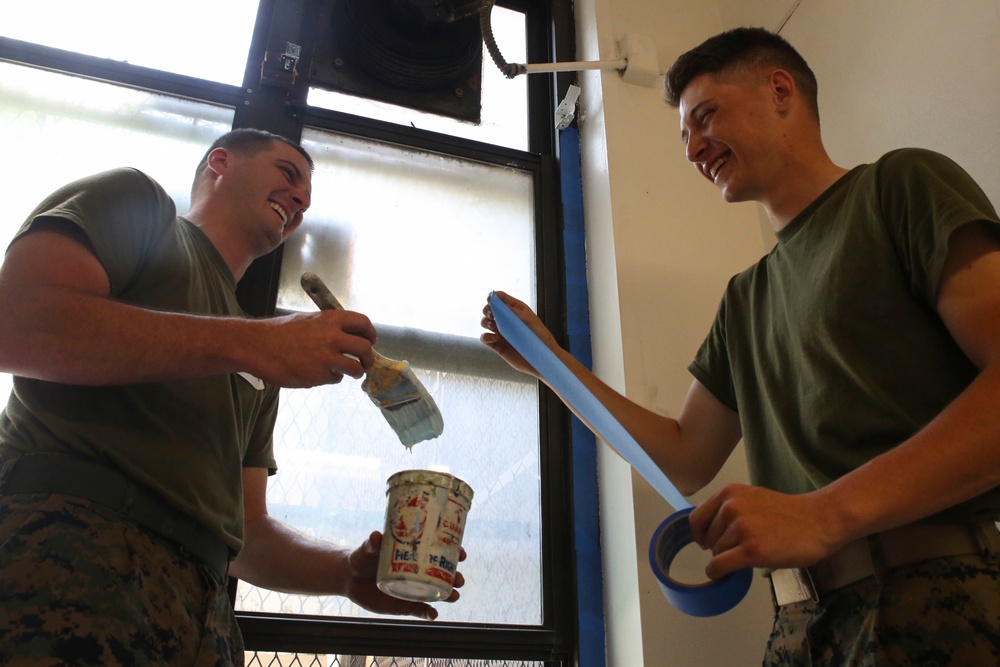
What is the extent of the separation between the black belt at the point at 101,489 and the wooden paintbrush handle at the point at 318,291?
1.20 feet

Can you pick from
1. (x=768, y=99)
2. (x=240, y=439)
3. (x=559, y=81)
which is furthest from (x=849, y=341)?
(x=559, y=81)

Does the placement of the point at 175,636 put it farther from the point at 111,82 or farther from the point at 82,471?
the point at 111,82

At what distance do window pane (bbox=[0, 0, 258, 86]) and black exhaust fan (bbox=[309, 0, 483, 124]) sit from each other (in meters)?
0.23

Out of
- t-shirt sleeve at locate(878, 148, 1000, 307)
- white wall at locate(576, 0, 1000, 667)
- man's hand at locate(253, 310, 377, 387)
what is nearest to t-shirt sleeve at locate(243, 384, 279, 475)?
man's hand at locate(253, 310, 377, 387)

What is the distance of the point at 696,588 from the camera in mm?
834

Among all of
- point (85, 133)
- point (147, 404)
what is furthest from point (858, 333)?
point (85, 133)

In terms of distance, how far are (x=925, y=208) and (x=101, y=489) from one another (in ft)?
3.73

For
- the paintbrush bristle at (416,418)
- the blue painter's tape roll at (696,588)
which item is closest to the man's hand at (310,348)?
the paintbrush bristle at (416,418)

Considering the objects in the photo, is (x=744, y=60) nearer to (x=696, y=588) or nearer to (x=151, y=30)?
(x=696, y=588)

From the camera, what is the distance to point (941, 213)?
901mm

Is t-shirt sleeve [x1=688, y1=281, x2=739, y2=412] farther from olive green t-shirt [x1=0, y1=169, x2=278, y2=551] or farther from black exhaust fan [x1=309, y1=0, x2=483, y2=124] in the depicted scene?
black exhaust fan [x1=309, y1=0, x2=483, y2=124]

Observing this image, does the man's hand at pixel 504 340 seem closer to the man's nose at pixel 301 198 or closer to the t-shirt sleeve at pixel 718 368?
the t-shirt sleeve at pixel 718 368

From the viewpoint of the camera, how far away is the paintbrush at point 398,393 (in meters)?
1.11

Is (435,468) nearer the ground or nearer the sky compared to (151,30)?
nearer the ground
